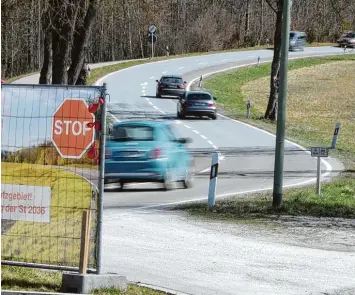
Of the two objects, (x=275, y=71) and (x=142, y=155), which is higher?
(x=275, y=71)

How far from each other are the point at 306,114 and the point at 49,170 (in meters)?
45.1

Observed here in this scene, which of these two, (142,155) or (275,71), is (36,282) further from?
(275,71)

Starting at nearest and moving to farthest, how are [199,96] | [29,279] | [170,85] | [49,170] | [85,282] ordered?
[85,282] < [49,170] < [29,279] < [199,96] < [170,85]

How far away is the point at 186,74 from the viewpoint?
6725 centimetres

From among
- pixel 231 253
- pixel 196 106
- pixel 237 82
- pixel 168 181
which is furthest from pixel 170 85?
pixel 231 253

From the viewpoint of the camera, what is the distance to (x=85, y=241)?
9.97m

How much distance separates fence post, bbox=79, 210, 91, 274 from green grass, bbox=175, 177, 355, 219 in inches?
343

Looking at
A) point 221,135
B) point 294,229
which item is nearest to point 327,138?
point 221,135

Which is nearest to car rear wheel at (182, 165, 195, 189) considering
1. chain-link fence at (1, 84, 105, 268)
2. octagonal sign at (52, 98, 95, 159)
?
chain-link fence at (1, 84, 105, 268)

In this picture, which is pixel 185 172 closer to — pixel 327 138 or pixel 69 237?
pixel 69 237

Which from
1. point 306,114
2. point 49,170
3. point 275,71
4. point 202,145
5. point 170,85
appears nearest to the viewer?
point 49,170

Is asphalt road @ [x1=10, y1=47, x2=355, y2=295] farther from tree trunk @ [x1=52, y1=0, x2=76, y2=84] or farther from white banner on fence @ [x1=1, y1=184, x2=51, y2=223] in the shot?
tree trunk @ [x1=52, y1=0, x2=76, y2=84]

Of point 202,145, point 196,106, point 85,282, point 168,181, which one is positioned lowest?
point 202,145

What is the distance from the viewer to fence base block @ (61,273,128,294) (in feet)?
32.4
